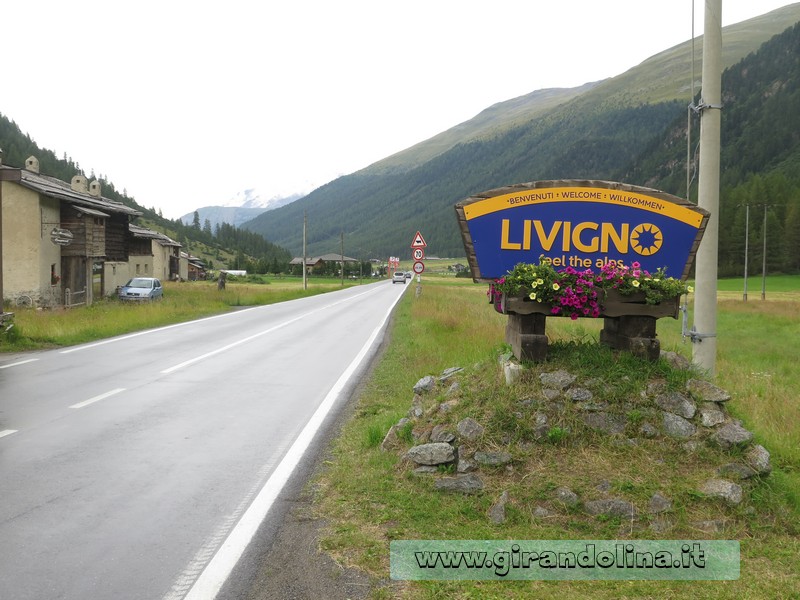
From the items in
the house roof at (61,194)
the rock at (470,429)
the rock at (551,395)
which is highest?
the house roof at (61,194)

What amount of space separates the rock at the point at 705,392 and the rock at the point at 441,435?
2262mm

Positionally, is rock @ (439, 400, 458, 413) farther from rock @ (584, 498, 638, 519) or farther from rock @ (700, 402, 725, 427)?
rock @ (700, 402, 725, 427)

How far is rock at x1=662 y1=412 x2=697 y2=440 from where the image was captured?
538 cm

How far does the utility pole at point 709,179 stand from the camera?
688 centimetres

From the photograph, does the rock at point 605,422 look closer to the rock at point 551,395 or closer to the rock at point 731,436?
the rock at point 551,395

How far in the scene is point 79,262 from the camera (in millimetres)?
32969

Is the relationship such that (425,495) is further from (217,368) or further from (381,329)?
(381,329)

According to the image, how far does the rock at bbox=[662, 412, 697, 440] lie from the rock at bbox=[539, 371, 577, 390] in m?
0.87

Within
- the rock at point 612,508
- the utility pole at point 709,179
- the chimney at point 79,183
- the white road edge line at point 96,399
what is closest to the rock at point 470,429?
the rock at point 612,508

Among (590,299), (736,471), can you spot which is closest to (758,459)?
(736,471)

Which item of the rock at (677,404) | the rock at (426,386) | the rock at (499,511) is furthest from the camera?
the rock at (426,386)

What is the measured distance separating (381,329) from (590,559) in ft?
57.1

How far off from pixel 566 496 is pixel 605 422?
94 centimetres

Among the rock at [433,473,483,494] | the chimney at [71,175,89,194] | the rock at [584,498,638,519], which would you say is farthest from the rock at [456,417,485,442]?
the chimney at [71,175,89,194]
